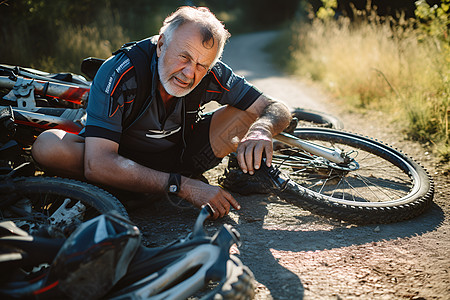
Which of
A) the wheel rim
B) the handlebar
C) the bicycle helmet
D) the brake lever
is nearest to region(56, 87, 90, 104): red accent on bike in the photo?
the handlebar

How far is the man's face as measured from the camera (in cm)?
240

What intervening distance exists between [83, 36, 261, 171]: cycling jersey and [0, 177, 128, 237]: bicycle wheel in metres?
0.34

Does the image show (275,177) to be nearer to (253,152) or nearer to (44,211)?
(253,152)

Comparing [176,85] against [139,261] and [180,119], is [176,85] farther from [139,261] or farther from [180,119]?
[139,261]

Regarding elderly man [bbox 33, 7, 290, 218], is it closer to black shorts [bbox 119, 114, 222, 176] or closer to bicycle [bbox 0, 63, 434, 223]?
black shorts [bbox 119, 114, 222, 176]

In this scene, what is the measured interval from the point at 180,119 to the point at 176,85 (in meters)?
0.32

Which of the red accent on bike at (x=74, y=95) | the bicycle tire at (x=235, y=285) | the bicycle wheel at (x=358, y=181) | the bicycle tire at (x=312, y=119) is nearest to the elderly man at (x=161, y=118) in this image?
the bicycle wheel at (x=358, y=181)

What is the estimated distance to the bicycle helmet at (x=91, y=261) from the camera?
1.38 metres

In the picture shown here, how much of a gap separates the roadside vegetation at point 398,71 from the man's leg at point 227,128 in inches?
81.0

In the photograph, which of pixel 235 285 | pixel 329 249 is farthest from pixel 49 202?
pixel 329 249

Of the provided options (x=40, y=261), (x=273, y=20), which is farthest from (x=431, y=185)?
(x=273, y=20)

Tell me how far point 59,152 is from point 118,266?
3.84 ft

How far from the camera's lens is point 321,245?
2.31m

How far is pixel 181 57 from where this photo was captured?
2.41 m
